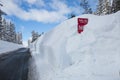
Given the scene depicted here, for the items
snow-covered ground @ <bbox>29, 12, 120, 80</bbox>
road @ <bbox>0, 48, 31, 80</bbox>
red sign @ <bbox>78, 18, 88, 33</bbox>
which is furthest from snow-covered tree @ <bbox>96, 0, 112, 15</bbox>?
road @ <bbox>0, 48, 31, 80</bbox>

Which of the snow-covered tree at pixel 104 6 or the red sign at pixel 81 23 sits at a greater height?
the snow-covered tree at pixel 104 6

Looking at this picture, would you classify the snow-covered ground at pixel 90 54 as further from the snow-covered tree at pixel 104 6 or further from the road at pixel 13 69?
the snow-covered tree at pixel 104 6

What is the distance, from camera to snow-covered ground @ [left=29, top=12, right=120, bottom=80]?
8.95 metres

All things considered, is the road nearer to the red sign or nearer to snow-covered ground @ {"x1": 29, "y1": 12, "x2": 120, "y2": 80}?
snow-covered ground @ {"x1": 29, "y1": 12, "x2": 120, "y2": 80}

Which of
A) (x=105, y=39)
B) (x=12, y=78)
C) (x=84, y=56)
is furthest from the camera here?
(x=105, y=39)

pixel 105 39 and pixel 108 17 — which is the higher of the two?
pixel 108 17

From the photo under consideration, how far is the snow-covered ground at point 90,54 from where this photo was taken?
895 centimetres

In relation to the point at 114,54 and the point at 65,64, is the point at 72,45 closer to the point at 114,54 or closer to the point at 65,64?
the point at 65,64

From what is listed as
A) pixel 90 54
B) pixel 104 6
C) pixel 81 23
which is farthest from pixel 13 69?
pixel 104 6

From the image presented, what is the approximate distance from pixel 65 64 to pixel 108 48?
2.80 metres

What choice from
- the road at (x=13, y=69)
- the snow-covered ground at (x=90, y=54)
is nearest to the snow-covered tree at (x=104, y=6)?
the snow-covered ground at (x=90, y=54)

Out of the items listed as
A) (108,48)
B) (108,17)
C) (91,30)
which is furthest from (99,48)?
(108,17)

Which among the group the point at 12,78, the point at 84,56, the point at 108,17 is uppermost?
the point at 108,17

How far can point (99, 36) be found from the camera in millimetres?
12234
